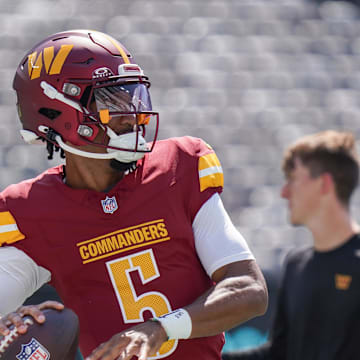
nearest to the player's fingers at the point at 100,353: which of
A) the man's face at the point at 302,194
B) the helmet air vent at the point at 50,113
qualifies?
the helmet air vent at the point at 50,113

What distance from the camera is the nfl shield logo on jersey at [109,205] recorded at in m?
2.02

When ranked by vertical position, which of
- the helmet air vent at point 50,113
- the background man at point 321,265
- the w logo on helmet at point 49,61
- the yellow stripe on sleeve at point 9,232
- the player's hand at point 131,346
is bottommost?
the background man at point 321,265

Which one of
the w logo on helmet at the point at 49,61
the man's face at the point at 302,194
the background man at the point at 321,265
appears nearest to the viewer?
the w logo on helmet at the point at 49,61

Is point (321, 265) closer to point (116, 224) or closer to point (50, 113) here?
point (116, 224)

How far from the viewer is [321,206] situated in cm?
321

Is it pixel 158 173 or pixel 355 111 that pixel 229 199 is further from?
pixel 158 173

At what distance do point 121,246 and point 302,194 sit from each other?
1.46 meters

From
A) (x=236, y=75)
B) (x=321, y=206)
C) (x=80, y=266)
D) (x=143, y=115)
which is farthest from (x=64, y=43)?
(x=236, y=75)

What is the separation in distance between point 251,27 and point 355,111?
1397 millimetres

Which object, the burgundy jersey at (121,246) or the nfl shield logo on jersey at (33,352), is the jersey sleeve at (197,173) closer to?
the burgundy jersey at (121,246)

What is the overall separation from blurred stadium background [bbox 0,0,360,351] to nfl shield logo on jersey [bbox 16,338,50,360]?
3.80 m

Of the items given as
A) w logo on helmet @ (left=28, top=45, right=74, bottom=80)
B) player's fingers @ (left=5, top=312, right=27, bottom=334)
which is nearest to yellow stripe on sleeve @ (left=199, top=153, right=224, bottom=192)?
w logo on helmet @ (left=28, top=45, right=74, bottom=80)

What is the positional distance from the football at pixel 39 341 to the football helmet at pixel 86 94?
0.54 m

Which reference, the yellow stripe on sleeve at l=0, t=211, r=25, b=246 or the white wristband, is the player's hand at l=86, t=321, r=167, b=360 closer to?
the white wristband
